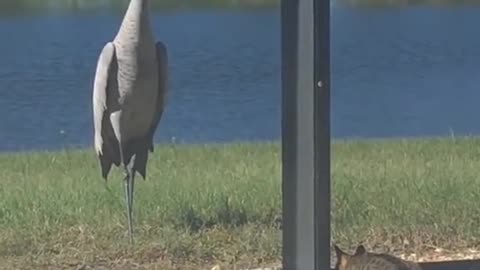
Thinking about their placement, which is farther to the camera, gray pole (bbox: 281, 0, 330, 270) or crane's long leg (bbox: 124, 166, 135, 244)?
crane's long leg (bbox: 124, 166, 135, 244)

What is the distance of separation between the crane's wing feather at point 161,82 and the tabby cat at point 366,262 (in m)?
0.71

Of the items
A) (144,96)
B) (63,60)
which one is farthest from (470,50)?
(63,60)

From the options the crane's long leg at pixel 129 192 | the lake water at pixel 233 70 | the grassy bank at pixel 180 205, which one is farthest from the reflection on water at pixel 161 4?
the crane's long leg at pixel 129 192

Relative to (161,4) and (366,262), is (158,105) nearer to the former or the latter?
(161,4)

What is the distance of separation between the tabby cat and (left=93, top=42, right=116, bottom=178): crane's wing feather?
0.84 meters

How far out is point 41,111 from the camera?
405cm

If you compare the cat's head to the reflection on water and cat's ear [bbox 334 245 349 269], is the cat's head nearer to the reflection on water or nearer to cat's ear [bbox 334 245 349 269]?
cat's ear [bbox 334 245 349 269]

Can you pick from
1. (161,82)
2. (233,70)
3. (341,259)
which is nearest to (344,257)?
(341,259)

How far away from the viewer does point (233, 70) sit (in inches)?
161

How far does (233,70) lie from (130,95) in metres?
0.39

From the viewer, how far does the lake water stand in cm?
400

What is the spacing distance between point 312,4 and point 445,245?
153 cm

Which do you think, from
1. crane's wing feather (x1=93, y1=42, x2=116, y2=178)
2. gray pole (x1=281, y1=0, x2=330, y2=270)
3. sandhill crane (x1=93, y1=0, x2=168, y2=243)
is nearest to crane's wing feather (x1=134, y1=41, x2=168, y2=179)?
sandhill crane (x1=93, y1=0, x2=168, y2=243)

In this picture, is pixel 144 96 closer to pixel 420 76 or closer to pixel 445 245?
pixel 420 76
